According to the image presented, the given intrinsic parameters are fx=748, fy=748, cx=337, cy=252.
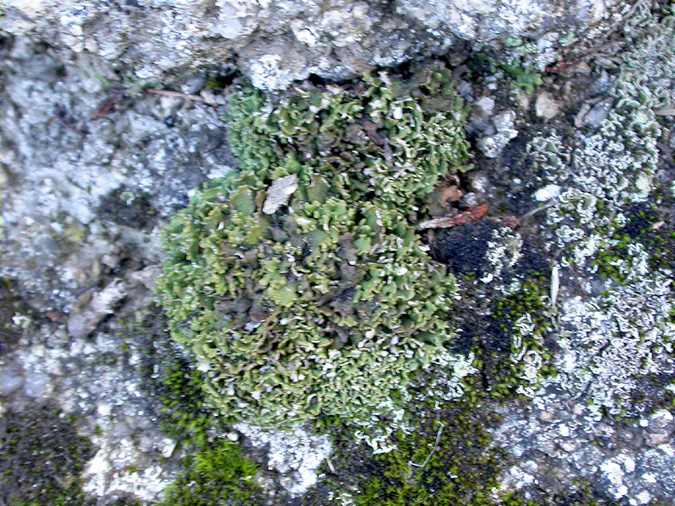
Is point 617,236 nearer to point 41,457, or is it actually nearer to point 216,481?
point 216,481

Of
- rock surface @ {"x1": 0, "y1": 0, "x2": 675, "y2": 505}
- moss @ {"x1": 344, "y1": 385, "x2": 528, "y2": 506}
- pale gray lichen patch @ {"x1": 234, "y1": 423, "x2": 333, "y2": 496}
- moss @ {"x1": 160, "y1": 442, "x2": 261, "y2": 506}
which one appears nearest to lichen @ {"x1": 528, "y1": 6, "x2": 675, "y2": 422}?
rock surface @ {"x1": 0, "y1": 0, "x2": 675, "y2": 505}

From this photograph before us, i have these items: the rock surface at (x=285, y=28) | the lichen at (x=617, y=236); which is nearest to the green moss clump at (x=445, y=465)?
the lichen at (x=617, y=236)

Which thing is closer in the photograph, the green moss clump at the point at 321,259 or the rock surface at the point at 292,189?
the green moss clump at the point at 321,259

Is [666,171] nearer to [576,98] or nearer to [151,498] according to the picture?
[576,98]

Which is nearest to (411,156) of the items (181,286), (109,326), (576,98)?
(576,98)

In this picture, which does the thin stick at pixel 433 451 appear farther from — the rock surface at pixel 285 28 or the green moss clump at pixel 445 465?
the rock surface at pixel 285 28

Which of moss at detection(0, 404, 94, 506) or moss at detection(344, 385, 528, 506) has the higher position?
moss at detection(344, 385, 528, 506)

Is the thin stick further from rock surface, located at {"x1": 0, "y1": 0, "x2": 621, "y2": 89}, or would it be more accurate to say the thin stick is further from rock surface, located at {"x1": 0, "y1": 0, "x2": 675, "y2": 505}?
rock surface, located at {"x1": 0, "y1": 0, "x2": 621, "y2": 89}
